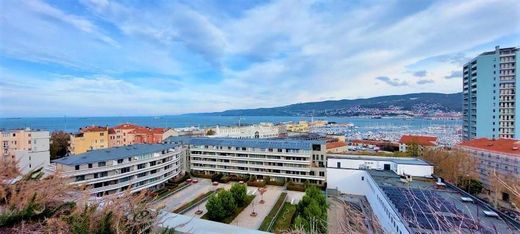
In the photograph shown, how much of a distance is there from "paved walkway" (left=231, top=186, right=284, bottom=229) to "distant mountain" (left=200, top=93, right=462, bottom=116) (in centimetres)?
7990

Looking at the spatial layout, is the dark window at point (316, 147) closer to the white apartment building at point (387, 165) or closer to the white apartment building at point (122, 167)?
the white apartment building at point (387, 165)

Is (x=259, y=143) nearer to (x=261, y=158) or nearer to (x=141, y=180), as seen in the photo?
(x=261, y=158)

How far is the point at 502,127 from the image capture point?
23.6 meters

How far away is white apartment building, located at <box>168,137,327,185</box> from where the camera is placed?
1889cm

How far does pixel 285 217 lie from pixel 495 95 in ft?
77.2

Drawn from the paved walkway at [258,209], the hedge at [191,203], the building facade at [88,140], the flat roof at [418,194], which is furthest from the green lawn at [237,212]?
the building facade at [88,140]

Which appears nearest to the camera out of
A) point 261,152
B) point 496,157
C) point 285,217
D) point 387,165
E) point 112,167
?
point 285,217

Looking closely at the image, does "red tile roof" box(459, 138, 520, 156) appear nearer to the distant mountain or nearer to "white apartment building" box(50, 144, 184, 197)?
"white apartment building" box(50, 144, 184, 197)

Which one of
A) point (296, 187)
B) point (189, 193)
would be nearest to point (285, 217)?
point (296, 187)

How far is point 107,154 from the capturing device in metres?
15.2

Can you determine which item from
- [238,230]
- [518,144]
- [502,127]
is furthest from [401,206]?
[502,127]

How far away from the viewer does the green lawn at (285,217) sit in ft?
37.6

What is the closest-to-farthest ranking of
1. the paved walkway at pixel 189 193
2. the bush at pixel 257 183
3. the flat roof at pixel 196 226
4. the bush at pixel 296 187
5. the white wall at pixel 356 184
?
the flat roof at pixel 196 226, the white wall at pixel 356 184, the paved walkway at pixel 189 193, the bush at pixel 296 187, the bush at pixel 257 183

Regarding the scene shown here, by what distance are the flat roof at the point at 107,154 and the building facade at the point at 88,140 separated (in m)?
9.83
